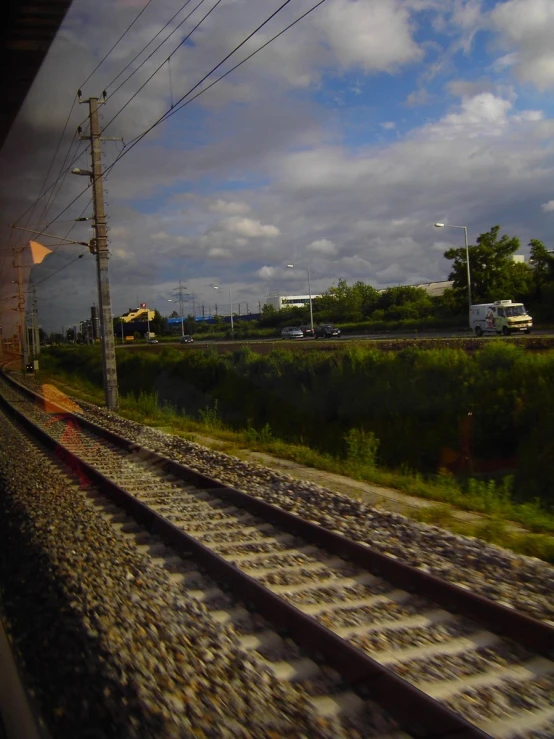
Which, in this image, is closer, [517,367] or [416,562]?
[416,562]

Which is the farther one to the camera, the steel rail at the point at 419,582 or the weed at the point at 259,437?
the weed at the point at 259,437

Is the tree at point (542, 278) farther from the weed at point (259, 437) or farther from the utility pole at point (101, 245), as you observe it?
the weed at point (259, 437)

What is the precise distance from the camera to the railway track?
3971mm

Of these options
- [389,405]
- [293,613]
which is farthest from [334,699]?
[389,405]

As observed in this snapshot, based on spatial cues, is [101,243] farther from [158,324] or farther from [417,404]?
[158,324]

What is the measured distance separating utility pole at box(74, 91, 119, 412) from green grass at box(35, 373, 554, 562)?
4.95 m

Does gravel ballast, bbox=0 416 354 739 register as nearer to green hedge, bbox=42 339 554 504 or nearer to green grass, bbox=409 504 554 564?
green grass, bbox=409 504 554 564

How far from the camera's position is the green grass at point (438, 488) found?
7875 millimetres

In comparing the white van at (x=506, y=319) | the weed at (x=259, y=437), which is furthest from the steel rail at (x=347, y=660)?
the white van at (x=506, y=319)

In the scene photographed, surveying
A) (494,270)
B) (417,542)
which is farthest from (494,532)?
(494,270)

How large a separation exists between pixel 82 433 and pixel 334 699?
52.2 feet

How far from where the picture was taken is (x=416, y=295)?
267 feet

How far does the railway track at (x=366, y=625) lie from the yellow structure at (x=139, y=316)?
Answer: 89921 millimetres

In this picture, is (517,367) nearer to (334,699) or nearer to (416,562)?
(416,562)
